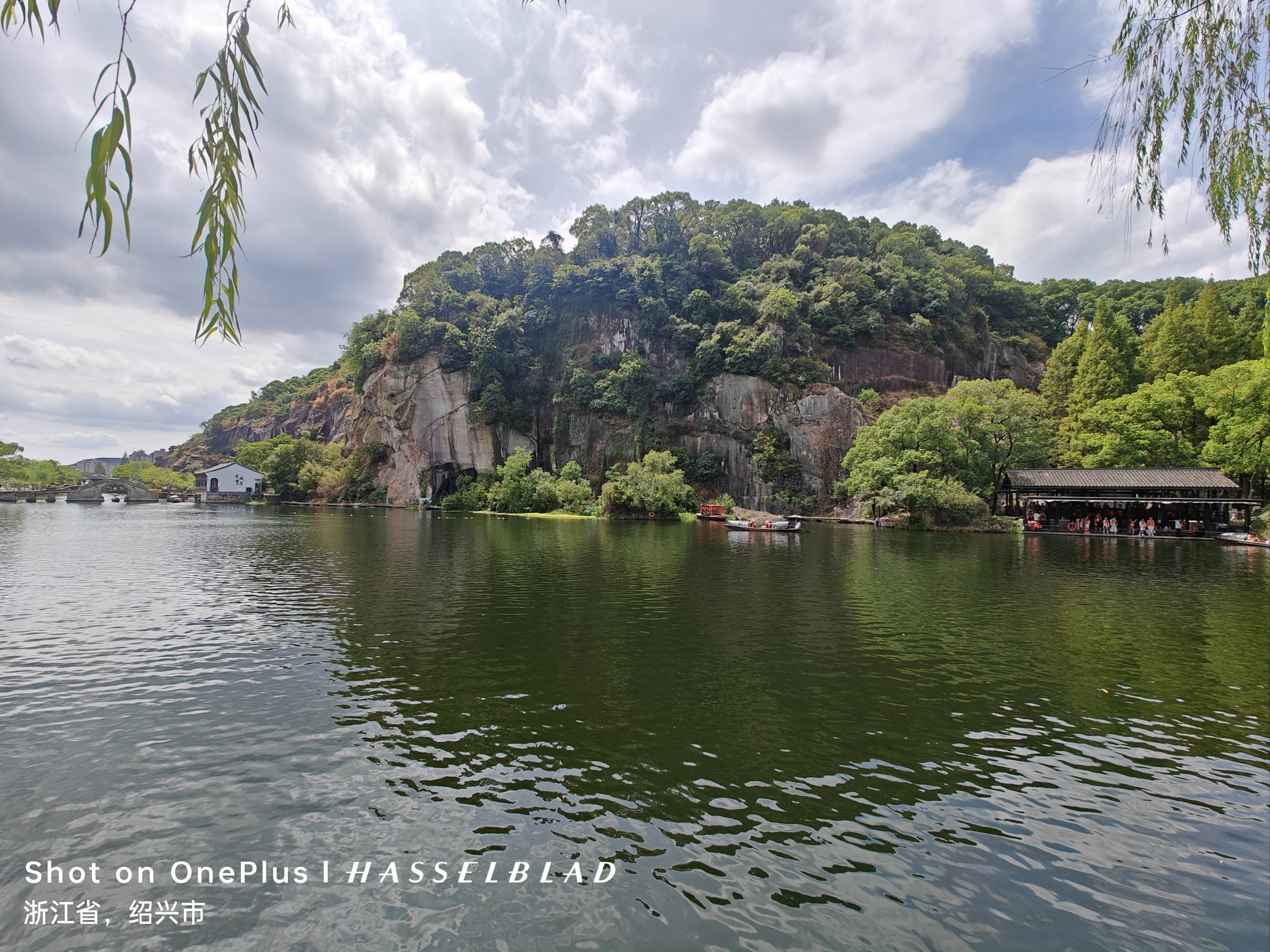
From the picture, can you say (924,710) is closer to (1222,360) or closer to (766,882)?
(766,882)

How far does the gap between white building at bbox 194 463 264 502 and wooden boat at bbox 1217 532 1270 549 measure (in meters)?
131

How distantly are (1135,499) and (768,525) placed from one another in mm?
31168

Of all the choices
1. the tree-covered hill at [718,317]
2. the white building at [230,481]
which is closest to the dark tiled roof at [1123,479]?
the tree-covered hill at [718,317]

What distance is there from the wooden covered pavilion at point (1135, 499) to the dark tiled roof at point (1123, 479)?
0.04 m

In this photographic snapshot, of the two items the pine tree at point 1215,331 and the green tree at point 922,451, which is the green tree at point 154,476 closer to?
the green tree at point 922,451

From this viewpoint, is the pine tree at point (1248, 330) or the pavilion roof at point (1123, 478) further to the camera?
the pine tree at point (1248, 330)

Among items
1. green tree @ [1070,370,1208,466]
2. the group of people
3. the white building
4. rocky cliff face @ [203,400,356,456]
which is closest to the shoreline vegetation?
green tree @ [1070,370,1208,466]

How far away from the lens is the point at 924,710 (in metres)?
9.96

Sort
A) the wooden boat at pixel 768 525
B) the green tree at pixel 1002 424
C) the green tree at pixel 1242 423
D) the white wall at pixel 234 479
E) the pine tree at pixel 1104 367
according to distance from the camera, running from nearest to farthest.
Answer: the green tree at pixel 1242 423 < the wooden boat at pixel 768 525 < the green tree at pixel 1002 424 < the pine tree at pixel 1104 367 < the white wall at pixel 234 479

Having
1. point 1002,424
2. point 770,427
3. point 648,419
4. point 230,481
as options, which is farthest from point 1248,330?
point 230,481

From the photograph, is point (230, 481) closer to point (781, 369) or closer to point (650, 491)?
point (650, 491)

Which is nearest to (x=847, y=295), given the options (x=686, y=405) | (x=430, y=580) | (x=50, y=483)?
(x=686, y=405)

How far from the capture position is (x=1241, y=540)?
136 ft

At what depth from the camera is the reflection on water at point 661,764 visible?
520cm
